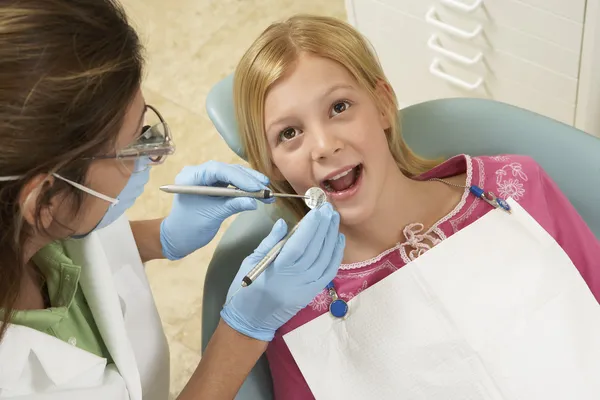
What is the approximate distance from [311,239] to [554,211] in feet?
1.68

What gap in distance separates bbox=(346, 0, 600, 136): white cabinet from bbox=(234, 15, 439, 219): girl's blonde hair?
576mm

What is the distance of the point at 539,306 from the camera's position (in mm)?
1404

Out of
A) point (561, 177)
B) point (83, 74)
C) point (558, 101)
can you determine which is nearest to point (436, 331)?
point (561, 177)

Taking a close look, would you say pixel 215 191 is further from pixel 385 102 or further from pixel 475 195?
pixel 475 195

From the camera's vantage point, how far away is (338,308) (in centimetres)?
145

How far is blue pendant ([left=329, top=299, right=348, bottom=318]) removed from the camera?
1454 millimetres

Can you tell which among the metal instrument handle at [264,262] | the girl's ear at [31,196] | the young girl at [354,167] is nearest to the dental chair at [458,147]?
the young girl at [354,167]

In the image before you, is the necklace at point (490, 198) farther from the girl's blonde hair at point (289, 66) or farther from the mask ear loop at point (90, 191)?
the mask ear loop at point (90, 191)

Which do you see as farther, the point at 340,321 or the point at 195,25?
the point at 195,25

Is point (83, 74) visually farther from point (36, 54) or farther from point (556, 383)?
point (556, 383)

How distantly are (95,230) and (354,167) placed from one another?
496 mm

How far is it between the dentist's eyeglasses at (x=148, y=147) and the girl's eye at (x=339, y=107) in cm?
38

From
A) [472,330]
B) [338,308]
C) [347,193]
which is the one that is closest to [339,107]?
[347,193]

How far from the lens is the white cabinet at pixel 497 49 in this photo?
1869 mm
